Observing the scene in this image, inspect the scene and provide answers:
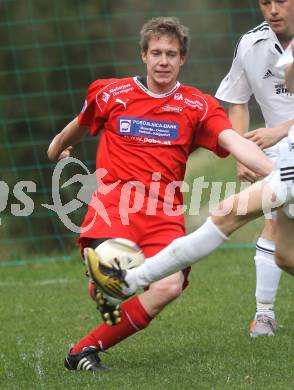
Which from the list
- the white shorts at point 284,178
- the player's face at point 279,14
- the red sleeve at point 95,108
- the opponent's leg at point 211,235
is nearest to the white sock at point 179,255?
the opponent's leg at point 211,235

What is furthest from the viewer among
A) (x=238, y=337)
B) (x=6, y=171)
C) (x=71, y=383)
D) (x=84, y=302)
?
(x=6, y=171)

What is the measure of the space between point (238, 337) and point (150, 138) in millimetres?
1399

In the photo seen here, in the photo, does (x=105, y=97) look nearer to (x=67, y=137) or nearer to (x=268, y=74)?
(x=67, y=137)

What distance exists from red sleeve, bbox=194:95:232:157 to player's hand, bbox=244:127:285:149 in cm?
12

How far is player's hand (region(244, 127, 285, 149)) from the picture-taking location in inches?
213

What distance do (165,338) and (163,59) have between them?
1.75 meters

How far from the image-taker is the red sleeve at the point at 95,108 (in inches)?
221

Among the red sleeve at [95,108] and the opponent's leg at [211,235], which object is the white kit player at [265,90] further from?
the opponent's leg at [211,235]

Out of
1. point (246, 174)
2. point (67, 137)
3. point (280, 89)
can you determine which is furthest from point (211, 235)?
point (280, 89)

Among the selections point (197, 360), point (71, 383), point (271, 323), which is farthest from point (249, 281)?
point (71, 383)

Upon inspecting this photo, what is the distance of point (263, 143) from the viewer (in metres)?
5.43

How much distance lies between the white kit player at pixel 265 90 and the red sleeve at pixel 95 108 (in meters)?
0.97

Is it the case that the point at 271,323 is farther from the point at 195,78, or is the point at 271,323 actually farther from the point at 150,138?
the point at 195,78

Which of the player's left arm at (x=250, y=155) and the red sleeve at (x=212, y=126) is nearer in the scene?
the player's left arm at (x=250, y=155)
